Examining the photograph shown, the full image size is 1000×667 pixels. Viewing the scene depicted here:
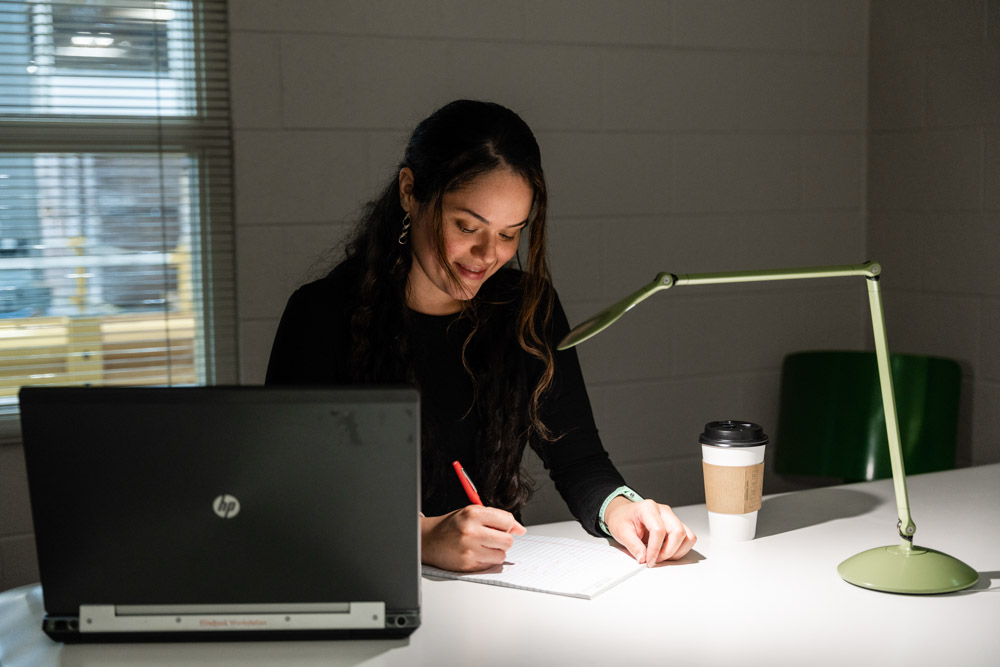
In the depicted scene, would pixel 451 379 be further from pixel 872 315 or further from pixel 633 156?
pixel 633 156

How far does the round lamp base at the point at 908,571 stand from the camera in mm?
1301

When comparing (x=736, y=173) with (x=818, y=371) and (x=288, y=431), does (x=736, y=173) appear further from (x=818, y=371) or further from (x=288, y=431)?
(x=288, y=431)

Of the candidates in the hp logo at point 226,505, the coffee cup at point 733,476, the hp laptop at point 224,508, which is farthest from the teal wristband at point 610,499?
the hp logo at point 226,505

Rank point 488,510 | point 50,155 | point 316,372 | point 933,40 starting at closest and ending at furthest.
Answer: point 488,510 → point 316,372 → point 50,155 → point 933,40

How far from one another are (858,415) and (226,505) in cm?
210

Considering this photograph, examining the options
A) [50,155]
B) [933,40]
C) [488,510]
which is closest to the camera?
[488,510]

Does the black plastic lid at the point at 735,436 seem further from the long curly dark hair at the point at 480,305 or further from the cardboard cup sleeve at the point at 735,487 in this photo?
the long curly dark hair at the point at 480,305

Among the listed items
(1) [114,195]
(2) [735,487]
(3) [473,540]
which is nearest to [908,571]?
(2) [735,487]

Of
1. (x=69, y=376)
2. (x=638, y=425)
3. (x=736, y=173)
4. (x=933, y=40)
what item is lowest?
(x=638, y=425)

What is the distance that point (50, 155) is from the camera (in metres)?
2.26

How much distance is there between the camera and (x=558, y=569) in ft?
4.54

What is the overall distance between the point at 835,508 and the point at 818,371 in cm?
127

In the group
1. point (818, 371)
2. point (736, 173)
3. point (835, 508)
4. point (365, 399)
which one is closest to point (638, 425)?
point (818, 371)

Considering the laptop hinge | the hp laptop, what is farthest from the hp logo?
the laptop hinge
